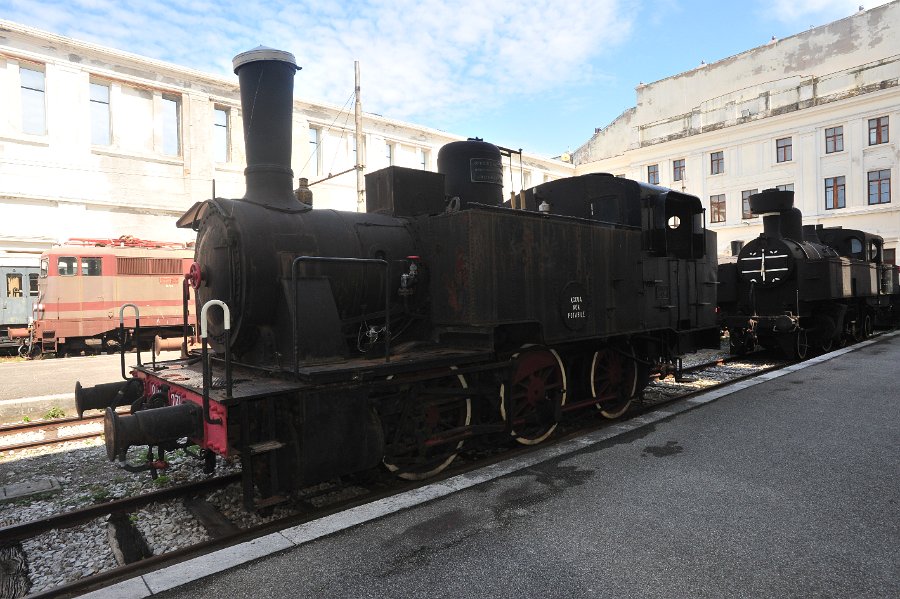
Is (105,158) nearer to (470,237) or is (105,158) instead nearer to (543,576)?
(470,237)

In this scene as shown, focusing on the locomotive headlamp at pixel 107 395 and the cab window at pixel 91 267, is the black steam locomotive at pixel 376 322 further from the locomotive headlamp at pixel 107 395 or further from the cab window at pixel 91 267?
the cab window at pixel 91 267

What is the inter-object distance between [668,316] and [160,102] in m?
23.1

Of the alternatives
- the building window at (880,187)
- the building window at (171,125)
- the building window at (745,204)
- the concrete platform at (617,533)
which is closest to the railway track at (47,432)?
the concrete platform at (617,533)

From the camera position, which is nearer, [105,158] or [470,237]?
[470,237]

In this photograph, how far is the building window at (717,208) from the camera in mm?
34938

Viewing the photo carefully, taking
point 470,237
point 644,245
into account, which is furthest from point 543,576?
point 644,245

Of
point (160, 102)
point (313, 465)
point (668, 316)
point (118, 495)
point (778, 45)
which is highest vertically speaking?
point (778, 45)

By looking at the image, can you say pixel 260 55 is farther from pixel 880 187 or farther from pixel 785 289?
pixel 880 187

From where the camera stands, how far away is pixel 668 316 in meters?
7.71

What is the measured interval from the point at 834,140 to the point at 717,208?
6919mm

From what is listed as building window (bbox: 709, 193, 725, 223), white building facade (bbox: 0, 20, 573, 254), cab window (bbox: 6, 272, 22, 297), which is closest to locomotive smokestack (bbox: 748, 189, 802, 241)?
white building facade (bbox: 0, 20, 573, 254)

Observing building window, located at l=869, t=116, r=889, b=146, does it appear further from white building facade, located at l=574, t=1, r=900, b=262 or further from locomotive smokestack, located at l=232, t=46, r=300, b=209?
locomotive smokestack, located at l=232, t=46, r=300, b=209

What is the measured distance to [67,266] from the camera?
15672mm

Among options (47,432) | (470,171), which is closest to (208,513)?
(470,171)
